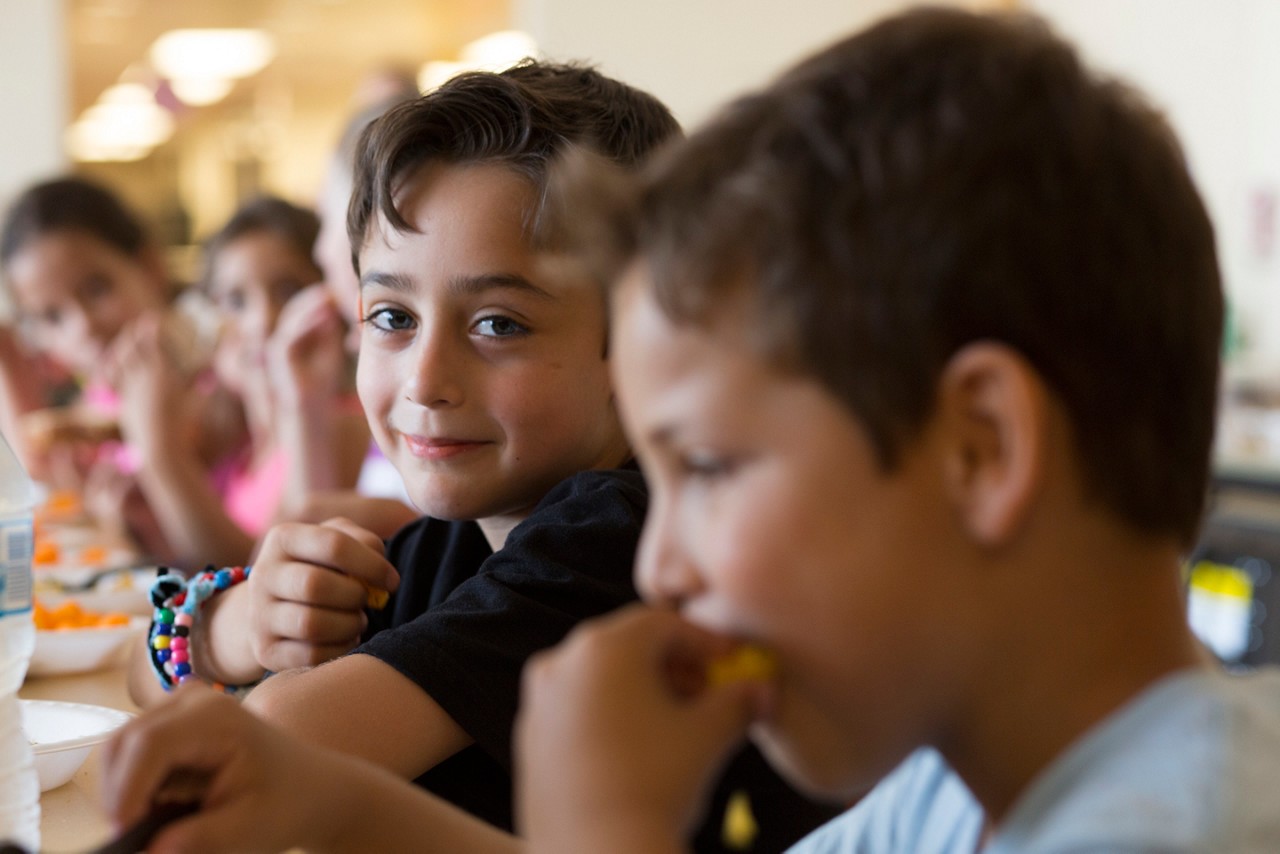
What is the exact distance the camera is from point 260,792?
0.56m

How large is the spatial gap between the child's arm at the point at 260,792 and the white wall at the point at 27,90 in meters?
4.14

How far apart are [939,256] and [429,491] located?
515 mm

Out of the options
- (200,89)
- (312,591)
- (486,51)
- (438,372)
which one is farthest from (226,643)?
(200,89)

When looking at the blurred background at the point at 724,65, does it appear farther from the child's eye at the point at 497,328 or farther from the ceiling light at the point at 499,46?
the child's eye at the point at 497,328

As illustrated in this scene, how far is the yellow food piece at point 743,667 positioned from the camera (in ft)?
1.56

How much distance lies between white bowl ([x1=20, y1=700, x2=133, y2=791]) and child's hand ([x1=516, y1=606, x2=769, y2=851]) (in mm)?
425

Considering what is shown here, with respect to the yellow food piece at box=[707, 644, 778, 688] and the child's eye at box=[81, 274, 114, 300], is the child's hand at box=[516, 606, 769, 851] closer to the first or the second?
the yellow food piece at box=[707, 644, 778, 688]

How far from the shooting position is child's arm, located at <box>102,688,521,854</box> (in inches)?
20.5

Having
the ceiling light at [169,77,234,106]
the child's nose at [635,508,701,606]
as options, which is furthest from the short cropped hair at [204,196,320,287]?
the ceiling light at [169,77,234,106]

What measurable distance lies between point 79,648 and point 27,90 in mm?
3730

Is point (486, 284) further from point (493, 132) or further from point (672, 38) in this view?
point (672, 38)

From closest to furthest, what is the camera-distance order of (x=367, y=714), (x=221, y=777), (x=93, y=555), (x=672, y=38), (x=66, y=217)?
(x=221, y=777)
(x=367, y=714)
(x=93, y=555)
(x=66, y=217)
(x=672, y=38)

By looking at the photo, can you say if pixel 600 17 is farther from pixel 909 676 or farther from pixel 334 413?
pixel 909 676

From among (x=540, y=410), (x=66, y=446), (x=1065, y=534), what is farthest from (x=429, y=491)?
(x=66, y=446)
